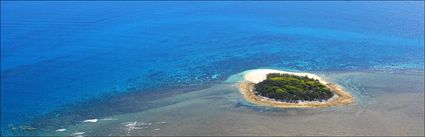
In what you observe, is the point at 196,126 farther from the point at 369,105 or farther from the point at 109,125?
the point at 369,105

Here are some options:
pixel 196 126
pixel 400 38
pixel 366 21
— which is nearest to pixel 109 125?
pixel 196 126

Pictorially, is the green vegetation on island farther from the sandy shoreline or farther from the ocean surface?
the ocean surface

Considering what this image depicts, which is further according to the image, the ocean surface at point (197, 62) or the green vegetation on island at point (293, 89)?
the green vegetation on island at point (293, 89)

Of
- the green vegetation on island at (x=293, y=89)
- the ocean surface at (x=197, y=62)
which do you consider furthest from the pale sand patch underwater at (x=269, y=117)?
the green vegetation on island at (x=293, y=89)

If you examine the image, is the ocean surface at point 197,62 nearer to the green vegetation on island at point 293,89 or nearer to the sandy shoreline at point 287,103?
the sandy shoreline at point 287,103

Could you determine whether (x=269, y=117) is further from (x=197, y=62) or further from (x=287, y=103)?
(x=197, y=62)
